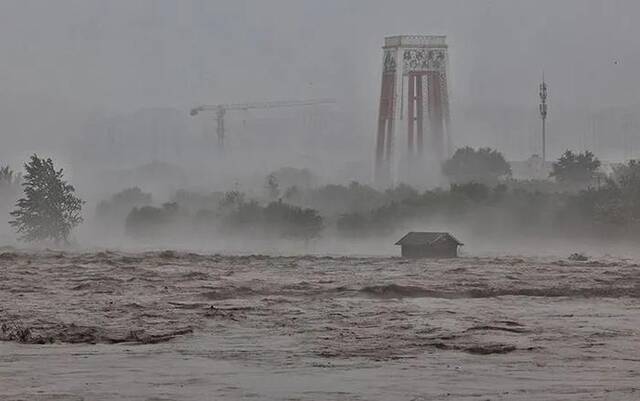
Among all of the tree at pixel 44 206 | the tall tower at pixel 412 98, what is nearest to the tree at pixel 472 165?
the tall tower at pixel 412 98

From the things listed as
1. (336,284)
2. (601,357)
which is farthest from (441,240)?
(601,357)

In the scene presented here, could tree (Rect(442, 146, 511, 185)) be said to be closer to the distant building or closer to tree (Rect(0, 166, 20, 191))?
Answer: the distant building

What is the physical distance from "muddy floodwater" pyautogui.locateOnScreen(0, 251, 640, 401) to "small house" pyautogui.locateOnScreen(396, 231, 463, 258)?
306 inches

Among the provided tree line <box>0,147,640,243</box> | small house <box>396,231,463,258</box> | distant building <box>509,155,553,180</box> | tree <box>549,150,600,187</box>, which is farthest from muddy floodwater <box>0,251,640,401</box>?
distant building <box>509,155,553,180</box>

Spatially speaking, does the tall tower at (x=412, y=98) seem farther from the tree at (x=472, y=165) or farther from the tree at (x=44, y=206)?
the tree at (x=44, y=206)

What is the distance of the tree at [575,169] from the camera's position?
375ft

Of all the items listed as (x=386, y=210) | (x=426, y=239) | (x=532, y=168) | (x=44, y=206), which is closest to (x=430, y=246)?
(x=426, y=239)

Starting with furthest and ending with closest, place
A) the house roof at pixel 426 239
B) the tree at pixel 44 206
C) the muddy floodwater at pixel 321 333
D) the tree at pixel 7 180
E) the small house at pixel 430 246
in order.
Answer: the tree at pixel 7 180
the tree at pixel 44 206
the house roof at pixel 426 239
the small house at pixel 430 246
the muddy floodwater at pixel 321 333

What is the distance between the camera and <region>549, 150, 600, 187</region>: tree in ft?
375

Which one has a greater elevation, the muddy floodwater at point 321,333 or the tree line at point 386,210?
the tree line at point 386,210

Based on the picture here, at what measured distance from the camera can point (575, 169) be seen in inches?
4510

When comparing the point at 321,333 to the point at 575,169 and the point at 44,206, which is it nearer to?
the point at 44,206

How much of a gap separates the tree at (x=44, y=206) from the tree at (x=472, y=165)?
4831 centimetres

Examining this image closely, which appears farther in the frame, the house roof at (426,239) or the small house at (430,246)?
the house roof at (426,239)
